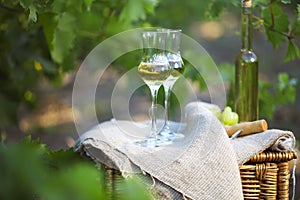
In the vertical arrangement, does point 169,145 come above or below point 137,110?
below

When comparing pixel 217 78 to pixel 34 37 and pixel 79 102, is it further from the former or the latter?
pixel 34 37

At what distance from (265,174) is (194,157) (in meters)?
0.15

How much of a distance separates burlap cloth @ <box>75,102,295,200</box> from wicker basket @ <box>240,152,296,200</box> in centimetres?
2

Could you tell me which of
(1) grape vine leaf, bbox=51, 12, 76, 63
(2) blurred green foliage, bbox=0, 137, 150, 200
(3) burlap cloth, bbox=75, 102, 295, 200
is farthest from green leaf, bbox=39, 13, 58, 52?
(2) blurred green foliage, bbox=0, 137, 150, 200

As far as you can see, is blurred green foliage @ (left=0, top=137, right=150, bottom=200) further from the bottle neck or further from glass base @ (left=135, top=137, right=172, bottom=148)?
the bottle neck

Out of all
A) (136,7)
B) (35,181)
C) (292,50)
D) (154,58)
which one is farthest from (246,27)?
(35,181)

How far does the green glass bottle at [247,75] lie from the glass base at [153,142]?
0.25 metres

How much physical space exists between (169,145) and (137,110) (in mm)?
2198

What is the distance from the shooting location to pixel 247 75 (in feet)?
4.14

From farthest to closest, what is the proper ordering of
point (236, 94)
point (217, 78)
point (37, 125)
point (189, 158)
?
point (37, 125) < point (217, 78) < point (236, 94) < point (189, 158)

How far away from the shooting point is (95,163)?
110 centimetres

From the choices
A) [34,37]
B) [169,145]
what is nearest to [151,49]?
[169,145]

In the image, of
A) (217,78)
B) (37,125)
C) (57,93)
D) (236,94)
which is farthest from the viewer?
(57,93)

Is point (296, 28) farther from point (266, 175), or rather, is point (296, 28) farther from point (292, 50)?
A: point (266, 175)
